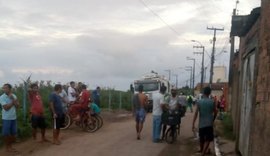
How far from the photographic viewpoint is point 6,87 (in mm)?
12484

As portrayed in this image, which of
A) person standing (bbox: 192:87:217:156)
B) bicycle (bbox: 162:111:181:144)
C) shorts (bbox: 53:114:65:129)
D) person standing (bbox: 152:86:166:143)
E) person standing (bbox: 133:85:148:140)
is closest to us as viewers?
person standing (bbox: 192:87:217:156)

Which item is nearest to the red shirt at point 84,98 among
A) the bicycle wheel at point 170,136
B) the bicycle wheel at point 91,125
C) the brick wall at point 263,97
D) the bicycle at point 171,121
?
the bicycle wheel at point 91,125

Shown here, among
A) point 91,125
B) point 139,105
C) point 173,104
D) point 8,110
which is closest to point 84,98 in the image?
point 91,125

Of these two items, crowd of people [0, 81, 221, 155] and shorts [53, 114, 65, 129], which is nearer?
crowd of people [0, 81, 221, 155]

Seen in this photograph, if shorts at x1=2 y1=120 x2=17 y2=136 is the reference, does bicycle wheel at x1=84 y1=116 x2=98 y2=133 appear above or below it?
below

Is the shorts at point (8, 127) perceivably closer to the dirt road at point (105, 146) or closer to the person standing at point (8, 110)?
the person standing at point (8, 110)

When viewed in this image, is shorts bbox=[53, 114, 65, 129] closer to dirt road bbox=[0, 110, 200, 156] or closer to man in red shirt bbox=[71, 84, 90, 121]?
dirt road bbox=[0, 110, 200, 156]

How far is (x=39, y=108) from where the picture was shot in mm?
14477

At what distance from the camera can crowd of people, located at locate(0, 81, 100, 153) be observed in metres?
12.5

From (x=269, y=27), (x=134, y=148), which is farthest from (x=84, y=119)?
(x=269, y=27)

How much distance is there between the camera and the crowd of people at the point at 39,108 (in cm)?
1248

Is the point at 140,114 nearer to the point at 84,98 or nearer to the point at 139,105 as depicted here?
the point at 139,105

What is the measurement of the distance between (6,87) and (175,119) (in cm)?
568

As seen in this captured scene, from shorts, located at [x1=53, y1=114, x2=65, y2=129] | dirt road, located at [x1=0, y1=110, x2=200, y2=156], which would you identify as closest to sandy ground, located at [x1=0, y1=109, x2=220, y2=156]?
dirt road, located at [x1=0, y1=110, x2=200, y2=156]
